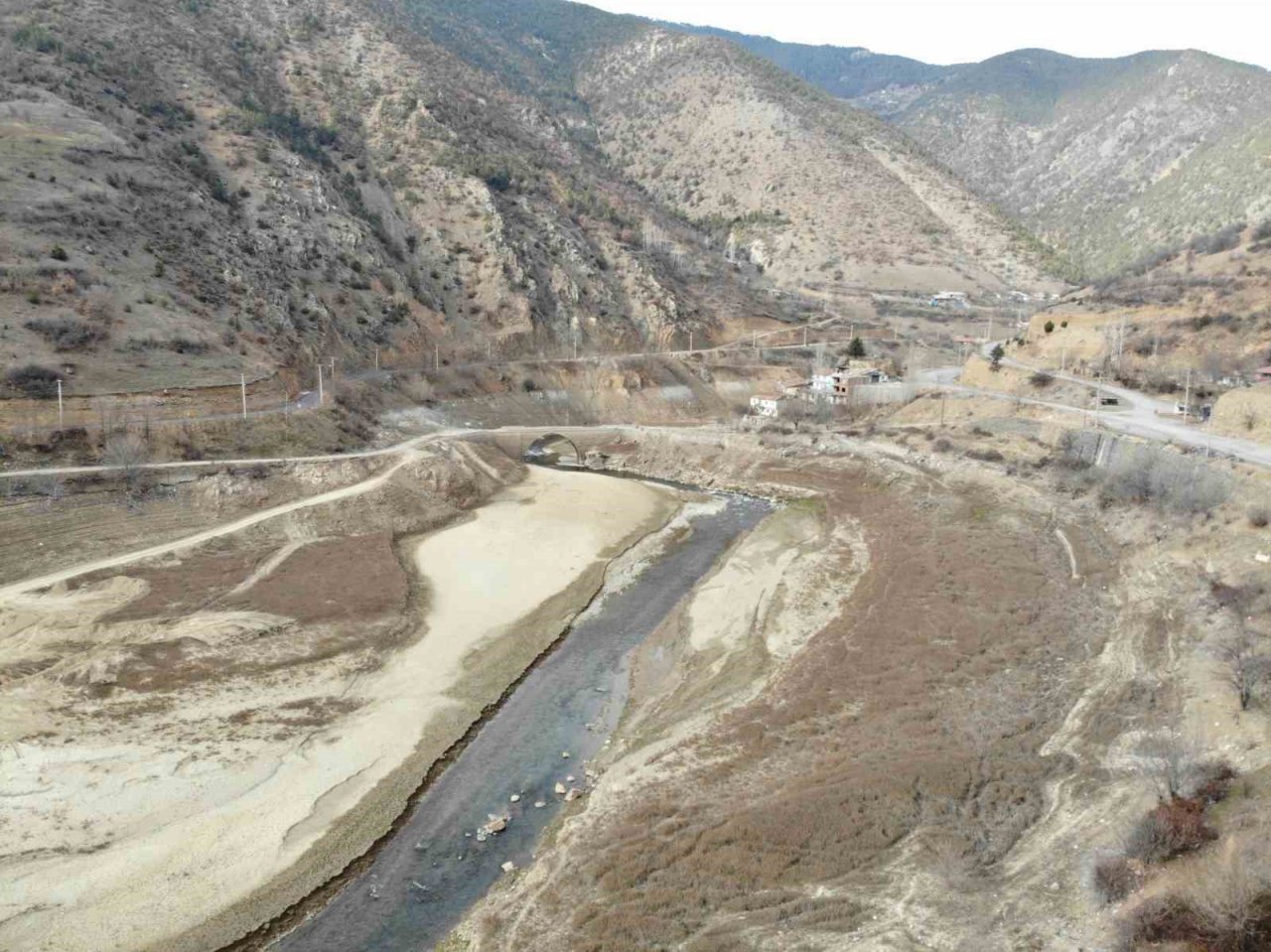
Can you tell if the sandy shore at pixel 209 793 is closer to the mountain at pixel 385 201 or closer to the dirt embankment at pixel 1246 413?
the mountain at pixel 385 201

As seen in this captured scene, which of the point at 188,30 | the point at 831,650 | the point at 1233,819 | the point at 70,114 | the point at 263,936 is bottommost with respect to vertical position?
the point at 263,936

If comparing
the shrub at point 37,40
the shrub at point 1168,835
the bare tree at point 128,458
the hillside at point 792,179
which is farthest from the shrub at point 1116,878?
the hillside at point 792,179

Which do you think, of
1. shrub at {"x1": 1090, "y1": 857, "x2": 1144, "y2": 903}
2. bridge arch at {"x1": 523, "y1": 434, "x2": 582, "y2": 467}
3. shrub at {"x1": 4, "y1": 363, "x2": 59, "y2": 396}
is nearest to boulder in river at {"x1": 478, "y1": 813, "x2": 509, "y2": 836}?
shrub at {"x1": 1090, "y1": 857, "x2": 1144, "y2": 903}

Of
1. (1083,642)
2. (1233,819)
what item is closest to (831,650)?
(1083,642)

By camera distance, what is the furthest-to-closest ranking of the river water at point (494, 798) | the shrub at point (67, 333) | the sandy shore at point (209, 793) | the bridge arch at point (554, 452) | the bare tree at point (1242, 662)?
the bridge arch at point (554, 452) → the shrub at point (67, 333) → the bare tree at point (1242, 662) → the river water at point (494, 798) → the sandy shore at point (209, 793)

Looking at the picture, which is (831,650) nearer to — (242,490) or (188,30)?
(242,490)

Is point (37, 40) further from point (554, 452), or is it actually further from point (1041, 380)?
point (1041, 380)

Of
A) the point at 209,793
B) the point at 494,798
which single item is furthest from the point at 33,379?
the point at 494,798

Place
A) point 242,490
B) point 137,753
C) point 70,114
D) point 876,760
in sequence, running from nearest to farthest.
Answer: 1. point 876,760
2. point 137,753
3. point 242,490
4. point 70,114
